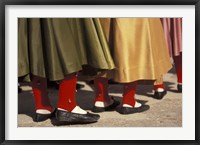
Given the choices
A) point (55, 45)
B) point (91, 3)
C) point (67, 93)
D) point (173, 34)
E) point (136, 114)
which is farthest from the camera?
point (173, 34)

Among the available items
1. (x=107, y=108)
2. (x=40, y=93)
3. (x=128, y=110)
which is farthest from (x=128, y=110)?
(x=40, y=93)

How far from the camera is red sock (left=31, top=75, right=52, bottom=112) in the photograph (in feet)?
9.52

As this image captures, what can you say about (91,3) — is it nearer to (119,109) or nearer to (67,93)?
(67,93)

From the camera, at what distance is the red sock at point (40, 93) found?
2902mm

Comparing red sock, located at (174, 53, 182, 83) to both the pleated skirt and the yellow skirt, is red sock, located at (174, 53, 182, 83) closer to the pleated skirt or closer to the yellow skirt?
the pleated skirt

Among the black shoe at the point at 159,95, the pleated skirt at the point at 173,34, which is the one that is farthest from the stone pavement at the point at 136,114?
the pleated skirt at the point at 173,34

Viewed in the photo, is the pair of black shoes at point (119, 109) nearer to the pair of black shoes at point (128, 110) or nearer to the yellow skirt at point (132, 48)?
the pair of black shoes at point (128, 110)

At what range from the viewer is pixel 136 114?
9.85 feet

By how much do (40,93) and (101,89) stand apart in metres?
0.33

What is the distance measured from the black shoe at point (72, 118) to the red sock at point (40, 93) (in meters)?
0.11

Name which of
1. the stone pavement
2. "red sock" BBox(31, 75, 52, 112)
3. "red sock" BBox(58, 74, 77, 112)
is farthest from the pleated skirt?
"red sock" BBox(31, 75, 52, 112)

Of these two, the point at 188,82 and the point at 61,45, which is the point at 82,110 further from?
the point at 188,82

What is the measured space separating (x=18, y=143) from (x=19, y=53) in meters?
0.41

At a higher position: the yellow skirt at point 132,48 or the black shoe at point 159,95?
the yellow skirt at point 132,48
